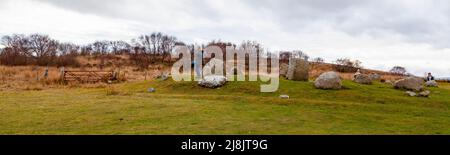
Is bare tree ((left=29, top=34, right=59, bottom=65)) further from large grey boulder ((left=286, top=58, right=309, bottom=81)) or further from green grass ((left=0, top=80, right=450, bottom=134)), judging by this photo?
green grass ((left=0, top=80, right=450, bottom=134))

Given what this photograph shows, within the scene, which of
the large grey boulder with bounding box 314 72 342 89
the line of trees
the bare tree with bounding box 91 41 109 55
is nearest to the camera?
the large grey boulder with bounding box 314 72 342 89

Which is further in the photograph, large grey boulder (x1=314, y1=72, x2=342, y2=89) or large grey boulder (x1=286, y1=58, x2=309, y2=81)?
large grey boulder (x1=286, y1=58, x2=309, y2=81)

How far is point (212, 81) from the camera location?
22281mm

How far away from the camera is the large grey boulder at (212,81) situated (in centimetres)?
2214

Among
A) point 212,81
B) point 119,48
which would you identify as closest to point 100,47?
point 119,48

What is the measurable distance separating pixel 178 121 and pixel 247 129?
7.41 feet

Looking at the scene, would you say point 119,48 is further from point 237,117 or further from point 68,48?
point 237,117

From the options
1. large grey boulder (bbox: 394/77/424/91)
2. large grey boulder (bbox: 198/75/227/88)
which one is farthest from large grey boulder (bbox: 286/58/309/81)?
large grey boulder (bbox: 394/77/424/91)

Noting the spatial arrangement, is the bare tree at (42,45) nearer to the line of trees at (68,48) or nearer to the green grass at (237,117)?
the line of trees at (68,48)

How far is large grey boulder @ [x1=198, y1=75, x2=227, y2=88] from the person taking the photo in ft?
72.6
